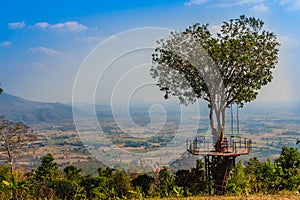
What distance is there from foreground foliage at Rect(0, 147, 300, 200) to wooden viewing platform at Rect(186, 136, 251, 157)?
0.98m

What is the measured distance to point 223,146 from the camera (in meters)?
15.2

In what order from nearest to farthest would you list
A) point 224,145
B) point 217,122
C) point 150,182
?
1. point 150,182
2. point 224,145
3. point 217,122

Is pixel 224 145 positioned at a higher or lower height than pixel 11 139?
higher

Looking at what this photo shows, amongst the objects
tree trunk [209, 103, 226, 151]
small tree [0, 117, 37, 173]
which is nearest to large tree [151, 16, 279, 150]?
tree trunk [209, 103, 226, 151]

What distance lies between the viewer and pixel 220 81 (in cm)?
1566

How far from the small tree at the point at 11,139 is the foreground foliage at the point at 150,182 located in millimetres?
9480

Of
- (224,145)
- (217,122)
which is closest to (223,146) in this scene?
(224,145)

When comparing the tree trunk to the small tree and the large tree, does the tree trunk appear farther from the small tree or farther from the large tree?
the small tree

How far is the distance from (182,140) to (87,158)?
23.3 m

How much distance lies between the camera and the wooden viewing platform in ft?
49.0

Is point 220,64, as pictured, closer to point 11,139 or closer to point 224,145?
point 224,145

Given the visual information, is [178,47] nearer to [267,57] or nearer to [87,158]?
Answer: [267,57]

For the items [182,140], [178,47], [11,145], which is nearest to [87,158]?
[11,145]

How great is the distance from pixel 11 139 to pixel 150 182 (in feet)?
43.1
